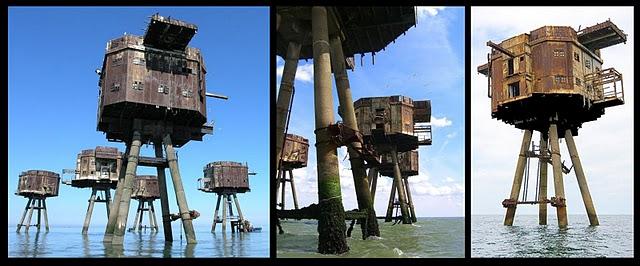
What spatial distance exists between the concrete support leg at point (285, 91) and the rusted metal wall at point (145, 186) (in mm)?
32325

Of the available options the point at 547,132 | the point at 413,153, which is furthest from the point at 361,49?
the point at 413,153

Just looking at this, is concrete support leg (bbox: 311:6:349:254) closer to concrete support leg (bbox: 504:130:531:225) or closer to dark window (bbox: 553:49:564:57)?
dark window (bbox: 553:49:564:57)

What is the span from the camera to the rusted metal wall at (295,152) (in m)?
37.4

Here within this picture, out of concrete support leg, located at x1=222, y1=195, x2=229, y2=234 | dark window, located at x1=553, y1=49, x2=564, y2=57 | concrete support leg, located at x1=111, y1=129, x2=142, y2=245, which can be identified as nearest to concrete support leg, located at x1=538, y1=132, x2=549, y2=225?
dark window, located at x1=553, y1=49, x2=564, y2=57

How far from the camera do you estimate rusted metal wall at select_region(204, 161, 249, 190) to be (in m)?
43.5

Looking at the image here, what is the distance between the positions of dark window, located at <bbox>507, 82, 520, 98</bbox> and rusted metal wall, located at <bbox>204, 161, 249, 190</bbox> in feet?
70.3

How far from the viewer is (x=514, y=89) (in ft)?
103

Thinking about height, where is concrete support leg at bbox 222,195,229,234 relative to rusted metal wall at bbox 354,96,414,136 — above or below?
below

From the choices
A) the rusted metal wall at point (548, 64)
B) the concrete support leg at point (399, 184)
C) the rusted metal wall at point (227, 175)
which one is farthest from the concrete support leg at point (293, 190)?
the rusted metal wall at point (548, 64)

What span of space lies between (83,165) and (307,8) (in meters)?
26.7

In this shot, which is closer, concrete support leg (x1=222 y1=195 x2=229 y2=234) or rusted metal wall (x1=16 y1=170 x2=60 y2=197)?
rusted metal wall (x1=16 y1=170 x2=60 y2=197)

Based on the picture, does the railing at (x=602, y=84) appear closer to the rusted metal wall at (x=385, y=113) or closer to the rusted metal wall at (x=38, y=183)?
the rusted metal wall at (x=385, y=113)

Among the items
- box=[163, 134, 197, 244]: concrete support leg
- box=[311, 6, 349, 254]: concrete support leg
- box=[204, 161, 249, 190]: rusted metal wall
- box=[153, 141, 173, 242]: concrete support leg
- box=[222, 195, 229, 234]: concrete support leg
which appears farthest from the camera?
box=[222, 195, 229, 234]: concrete support leg
